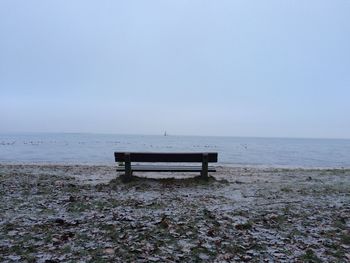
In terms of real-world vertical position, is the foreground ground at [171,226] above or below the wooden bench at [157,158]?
below

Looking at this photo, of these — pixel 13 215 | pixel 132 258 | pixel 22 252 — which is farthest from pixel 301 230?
pixel 13 215

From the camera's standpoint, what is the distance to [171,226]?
6051 mm

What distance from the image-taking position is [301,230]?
5992mm

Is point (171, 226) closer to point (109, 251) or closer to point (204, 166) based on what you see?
point (109, 251)

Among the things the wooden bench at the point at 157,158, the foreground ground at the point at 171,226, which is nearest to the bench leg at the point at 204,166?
the wooden bench at the point at 157,158

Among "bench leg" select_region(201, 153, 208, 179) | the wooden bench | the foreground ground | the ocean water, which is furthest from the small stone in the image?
the ocean water

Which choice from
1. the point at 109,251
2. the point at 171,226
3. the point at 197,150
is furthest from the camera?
the point at 197,150

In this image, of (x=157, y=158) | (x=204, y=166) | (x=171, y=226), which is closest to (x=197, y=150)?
(x=204, y=166)

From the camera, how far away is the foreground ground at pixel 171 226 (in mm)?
4816

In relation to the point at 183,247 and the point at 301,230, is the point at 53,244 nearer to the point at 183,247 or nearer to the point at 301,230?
the point at 183,247

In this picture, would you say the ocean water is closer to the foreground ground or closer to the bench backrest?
the bench backrest

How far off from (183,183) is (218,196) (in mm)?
2388

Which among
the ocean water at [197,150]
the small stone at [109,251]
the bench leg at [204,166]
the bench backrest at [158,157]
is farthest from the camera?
the ocean water at [197,150]

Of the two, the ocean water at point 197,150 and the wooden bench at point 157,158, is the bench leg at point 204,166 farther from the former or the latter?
the ocean water at point 197,150
